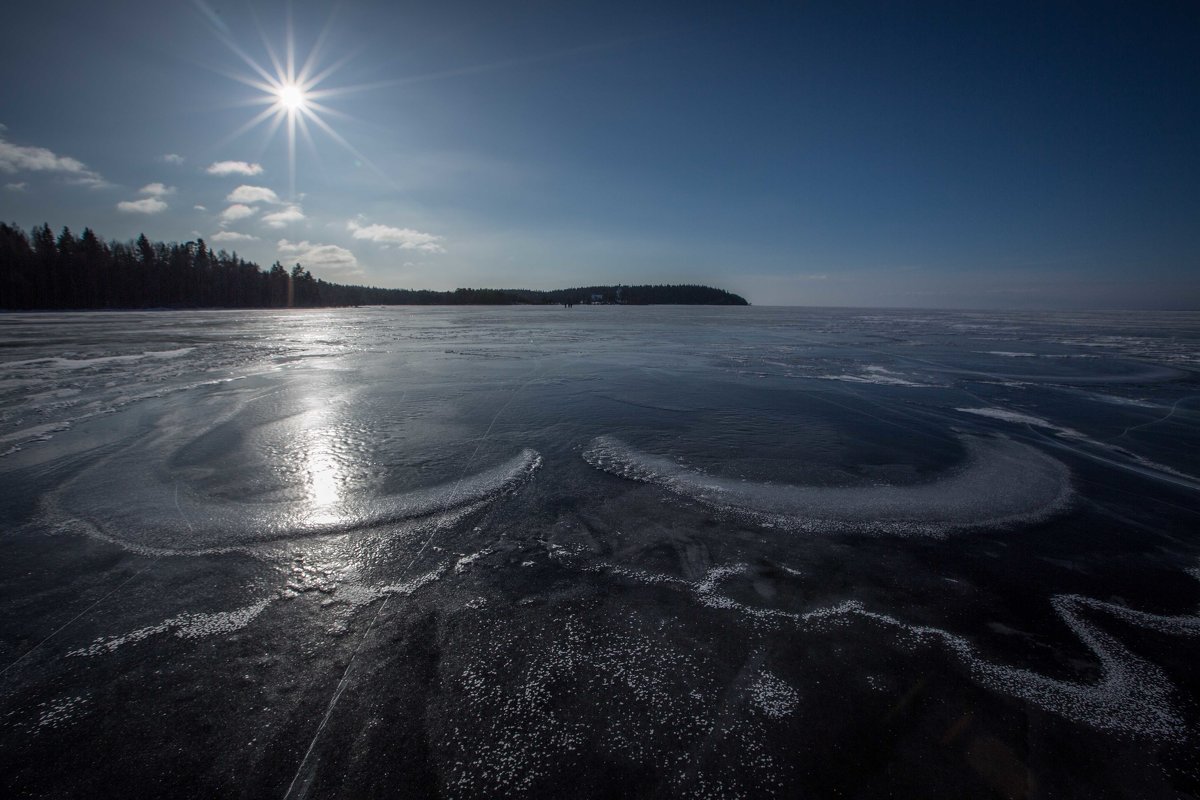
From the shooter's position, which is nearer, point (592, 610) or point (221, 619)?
point (221, 619)

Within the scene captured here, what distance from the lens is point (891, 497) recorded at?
4168 millimetres

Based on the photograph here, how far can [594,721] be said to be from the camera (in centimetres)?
190

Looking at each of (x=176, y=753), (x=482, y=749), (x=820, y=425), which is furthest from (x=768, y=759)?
(x=820, y=425)

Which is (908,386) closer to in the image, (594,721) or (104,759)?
(594,721)

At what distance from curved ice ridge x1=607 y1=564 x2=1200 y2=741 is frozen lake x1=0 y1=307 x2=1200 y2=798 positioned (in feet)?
0.05

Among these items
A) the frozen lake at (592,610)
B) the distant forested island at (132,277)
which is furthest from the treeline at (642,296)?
the frozen lake at (592,610)

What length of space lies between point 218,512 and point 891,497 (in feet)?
19.0

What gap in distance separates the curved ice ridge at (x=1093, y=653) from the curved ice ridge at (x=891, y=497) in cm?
99

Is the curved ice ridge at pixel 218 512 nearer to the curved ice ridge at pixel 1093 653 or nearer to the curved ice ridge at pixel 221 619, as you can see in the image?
the curved ice ridge at pixel 221 619

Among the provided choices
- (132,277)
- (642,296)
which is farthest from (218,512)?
(642,296)

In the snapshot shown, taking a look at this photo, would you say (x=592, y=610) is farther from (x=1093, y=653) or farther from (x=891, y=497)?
(x=891, y=497)

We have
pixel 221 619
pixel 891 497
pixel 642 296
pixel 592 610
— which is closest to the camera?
pixel 221 619

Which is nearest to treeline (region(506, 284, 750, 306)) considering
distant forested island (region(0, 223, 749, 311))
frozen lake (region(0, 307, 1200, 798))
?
distant forested island (region(0, 223, 749, 311))

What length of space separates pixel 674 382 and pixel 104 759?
29.5ft
